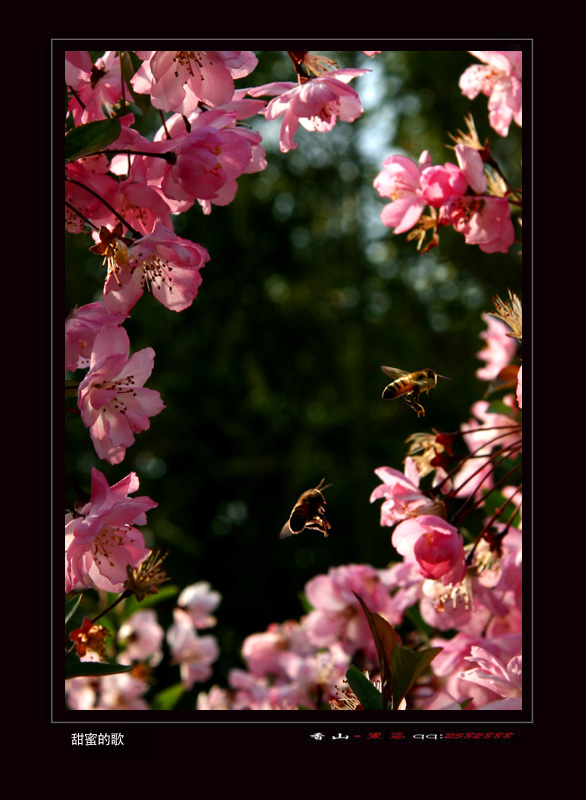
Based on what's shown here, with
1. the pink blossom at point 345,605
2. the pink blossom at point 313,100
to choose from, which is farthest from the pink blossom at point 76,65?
the pink blossom at point 345,605

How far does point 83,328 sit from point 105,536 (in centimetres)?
18

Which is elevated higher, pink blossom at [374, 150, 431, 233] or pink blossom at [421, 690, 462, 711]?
pink blossom at [374, 150, 431, 233]

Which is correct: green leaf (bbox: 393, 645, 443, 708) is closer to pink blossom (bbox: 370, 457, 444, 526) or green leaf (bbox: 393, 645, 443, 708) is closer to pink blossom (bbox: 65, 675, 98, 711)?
pink blossom (bbox: 370, 457, 444, 526)

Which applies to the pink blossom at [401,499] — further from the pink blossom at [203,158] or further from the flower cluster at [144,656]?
the flower cluster at [144,656]

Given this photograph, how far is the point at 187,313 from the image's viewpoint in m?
4.13

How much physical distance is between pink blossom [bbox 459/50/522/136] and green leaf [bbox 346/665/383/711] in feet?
1.95

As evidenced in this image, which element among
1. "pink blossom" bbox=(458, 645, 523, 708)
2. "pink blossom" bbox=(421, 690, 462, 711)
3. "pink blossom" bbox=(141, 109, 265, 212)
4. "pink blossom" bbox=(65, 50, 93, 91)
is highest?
"pink blossom" bbox=(65, 50, 93, 91)

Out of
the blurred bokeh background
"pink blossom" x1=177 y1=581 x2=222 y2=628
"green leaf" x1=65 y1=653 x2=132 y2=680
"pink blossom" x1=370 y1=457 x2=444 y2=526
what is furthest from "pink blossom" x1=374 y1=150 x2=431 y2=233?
the blurred bokeh background

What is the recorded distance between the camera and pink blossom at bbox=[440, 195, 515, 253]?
83 centimetres

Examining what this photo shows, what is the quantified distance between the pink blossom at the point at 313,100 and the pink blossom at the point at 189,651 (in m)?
1.22

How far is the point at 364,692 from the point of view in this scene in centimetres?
72

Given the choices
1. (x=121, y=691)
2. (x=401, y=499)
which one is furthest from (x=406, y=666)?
(x=121, y=691)

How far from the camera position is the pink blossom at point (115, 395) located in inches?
25.4
